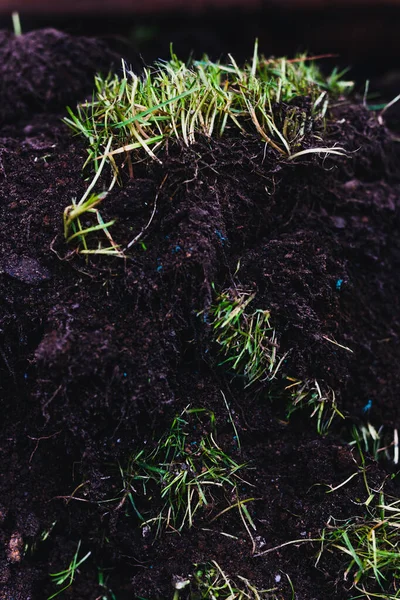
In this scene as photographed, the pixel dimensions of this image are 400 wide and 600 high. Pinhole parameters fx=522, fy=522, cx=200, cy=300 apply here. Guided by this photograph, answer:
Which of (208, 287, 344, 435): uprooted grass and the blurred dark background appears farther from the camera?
the blurred dark background

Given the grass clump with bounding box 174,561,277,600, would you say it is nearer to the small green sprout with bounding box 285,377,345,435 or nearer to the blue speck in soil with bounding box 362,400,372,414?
the small green sprout with bounding box 285,377,345,435

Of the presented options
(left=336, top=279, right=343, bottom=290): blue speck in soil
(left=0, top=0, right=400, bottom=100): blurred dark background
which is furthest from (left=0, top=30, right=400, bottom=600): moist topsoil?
(left=0, top=0, right=400, bottom=100): blurred dark background

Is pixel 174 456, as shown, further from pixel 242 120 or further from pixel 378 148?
pixel 378 148

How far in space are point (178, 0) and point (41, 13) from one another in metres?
0.66

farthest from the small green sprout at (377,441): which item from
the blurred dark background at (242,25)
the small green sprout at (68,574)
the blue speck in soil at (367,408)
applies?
the blurred dark background at (242,25)

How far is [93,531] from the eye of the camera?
1364 mm

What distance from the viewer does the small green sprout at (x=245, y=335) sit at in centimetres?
132

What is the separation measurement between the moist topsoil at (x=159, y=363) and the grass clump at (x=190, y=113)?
49 millimetres

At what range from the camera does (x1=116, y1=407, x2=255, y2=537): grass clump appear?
4.35 ft

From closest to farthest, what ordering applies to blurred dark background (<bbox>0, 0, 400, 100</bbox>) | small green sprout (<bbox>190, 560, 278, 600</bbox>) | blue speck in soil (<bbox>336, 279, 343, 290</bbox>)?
small green sprout (<bbox>190, 560, 278, 600</bbox>), blue speck in soil (<bbox>336, 279, 343, 290</bbox>), blurred dark background (<bbox>0, 0, 400, 100</bbox>)

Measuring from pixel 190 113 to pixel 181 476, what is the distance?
3.12ft

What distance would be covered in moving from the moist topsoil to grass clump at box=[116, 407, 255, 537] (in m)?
0.03

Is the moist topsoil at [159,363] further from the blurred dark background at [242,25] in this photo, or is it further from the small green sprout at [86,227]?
the blurred dark background at [242,25]

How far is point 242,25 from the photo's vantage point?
259 centimetres
